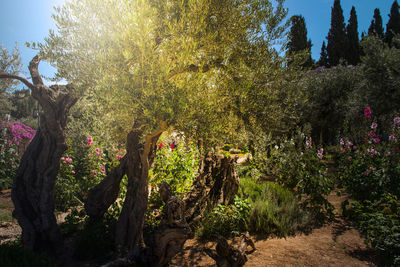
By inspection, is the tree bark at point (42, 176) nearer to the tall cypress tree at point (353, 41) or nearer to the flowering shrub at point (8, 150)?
the flowering shrub at point (8, 150)

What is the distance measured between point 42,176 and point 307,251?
5119 millimetres

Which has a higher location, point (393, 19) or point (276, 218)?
point (393, 19)

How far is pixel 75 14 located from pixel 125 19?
134 centimetres

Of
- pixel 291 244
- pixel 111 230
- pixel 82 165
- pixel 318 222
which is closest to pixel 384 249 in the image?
pixel 291 244

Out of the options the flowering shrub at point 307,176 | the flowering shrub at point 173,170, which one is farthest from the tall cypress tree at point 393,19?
the flowering shrub at point 173,170

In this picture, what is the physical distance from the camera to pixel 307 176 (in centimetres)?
625

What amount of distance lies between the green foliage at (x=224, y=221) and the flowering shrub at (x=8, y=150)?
805 centimetres

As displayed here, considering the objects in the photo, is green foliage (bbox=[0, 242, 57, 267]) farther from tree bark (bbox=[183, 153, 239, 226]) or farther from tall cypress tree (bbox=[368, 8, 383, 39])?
tall cypress tree (bbox=[368, 8, 383, 39])

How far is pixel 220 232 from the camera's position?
5.23 meters

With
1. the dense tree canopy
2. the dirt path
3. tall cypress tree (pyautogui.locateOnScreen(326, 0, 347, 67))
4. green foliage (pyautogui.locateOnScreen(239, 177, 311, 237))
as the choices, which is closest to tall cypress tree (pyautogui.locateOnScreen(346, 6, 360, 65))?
tall cypress tree (pyautogui.locateOnScreen(326, 0, 347, 67))

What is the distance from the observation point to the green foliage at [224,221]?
205 inches

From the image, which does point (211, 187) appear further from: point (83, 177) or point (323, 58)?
point (323, 58)

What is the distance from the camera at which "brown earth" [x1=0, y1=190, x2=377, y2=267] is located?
414 cm

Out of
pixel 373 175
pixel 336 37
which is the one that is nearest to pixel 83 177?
pixel 373 175
